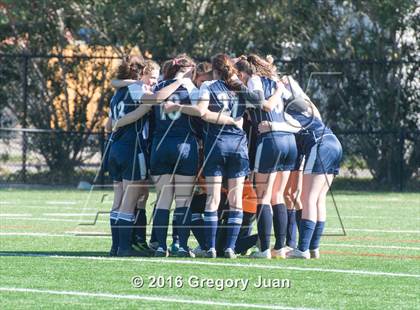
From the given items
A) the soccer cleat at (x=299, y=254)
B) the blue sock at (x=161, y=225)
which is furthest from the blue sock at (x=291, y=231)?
the blue sock at (x=161, y=225)

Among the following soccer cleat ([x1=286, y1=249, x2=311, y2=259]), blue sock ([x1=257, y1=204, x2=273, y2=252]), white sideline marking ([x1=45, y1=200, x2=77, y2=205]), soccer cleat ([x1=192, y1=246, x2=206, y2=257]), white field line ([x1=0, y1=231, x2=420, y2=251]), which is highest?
blue sock ([x1=257, y1=204, x2=273, y2=252])

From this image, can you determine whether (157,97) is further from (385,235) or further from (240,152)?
(385,235)

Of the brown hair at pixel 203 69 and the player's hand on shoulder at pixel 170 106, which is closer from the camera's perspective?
the player's hand on shoulder at pixel 170 106

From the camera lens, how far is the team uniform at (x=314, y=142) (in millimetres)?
→ 10875

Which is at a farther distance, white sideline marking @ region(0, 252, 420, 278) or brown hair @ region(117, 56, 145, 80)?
brown hair @ region(117, 56, 145, 80)

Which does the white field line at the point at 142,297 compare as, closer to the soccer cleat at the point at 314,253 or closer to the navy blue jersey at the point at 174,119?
the navy blue jersey at the point at 174,119

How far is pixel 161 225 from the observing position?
10836 mm

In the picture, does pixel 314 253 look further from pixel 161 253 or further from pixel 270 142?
pixel 161 253

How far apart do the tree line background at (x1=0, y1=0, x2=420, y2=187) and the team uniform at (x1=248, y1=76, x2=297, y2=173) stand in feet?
39.3

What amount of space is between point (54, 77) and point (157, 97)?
13362 millimetres

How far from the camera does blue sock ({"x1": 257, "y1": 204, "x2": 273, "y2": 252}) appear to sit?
10797 mm

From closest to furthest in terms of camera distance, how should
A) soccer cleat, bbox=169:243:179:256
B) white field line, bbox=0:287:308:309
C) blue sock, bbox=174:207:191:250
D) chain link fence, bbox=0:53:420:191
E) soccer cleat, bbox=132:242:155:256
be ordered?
white field line, bbox=0:287:308:309, blue sock, bbox=174:207:191:250, soccer cleat, bbox=169:243:179:256, soccer cleat, bbox=132:242:155:256, chain link fence, bbox=0:53:420:191

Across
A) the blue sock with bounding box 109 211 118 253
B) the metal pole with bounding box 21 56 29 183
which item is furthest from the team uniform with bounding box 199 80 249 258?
the metal pole with bounding box 21 56 29 183

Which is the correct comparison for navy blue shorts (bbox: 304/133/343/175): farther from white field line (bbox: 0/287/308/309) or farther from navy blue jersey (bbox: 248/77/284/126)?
white field line (bbox: 0/287/308/309)
